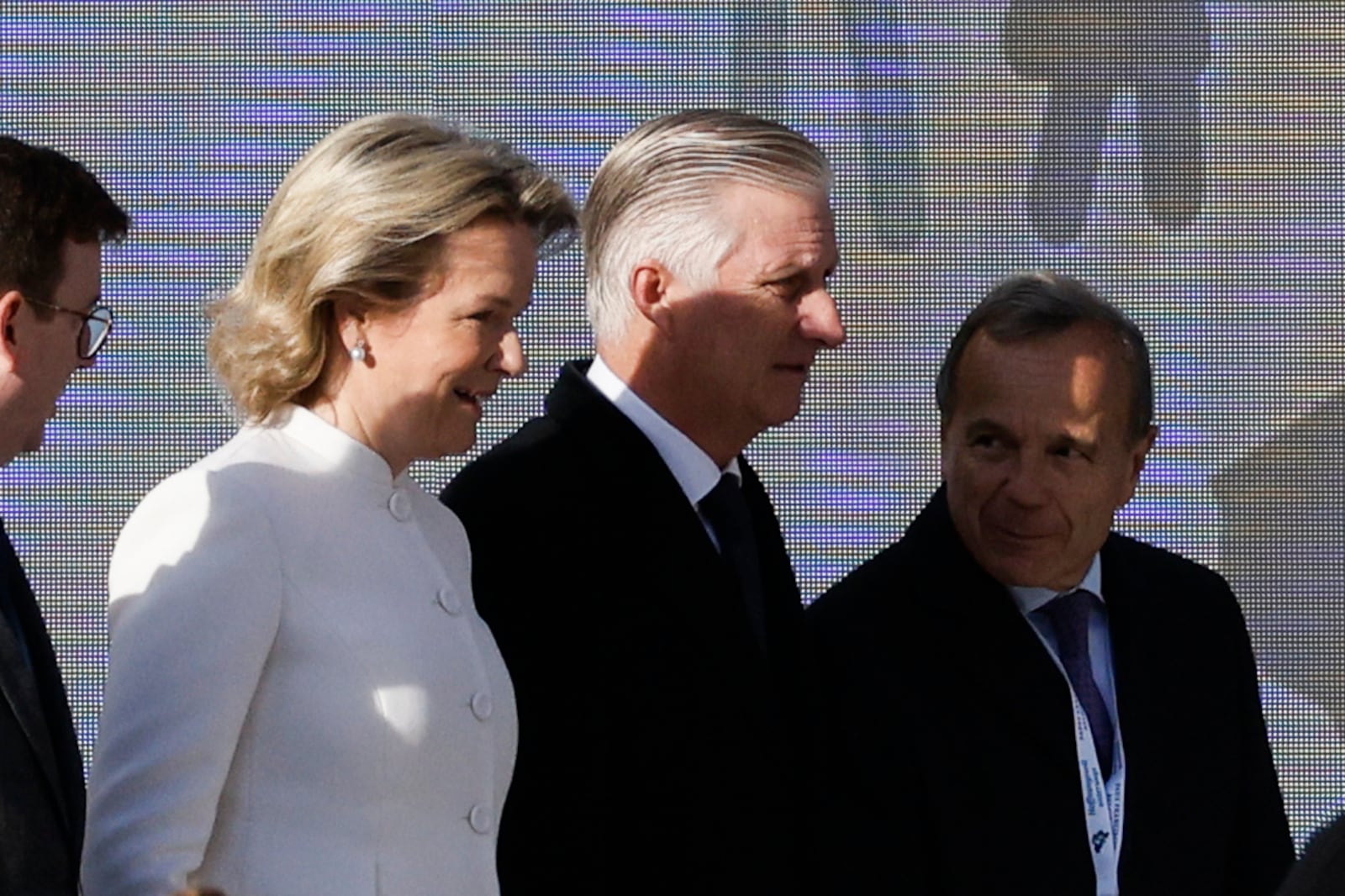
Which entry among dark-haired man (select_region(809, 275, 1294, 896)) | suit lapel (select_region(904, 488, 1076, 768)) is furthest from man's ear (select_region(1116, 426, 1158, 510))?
suit lapel (select_region(904, 488, 1076, 768))

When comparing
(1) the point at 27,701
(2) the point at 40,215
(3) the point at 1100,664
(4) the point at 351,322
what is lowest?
(3) the point at 1100,664

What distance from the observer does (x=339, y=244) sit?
2359 mm

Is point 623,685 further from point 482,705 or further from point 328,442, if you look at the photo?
point 328,442

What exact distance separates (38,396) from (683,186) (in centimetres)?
99

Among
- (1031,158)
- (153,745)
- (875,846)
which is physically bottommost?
(875,846)

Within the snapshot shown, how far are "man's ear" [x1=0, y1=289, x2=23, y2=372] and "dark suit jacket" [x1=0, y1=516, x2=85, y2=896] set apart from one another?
214 millimetres

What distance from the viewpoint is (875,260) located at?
4141 mm

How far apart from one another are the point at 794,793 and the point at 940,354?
60.7 inches

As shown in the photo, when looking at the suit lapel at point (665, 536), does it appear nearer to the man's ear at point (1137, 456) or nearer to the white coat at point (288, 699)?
the white coat at point (288, 699)

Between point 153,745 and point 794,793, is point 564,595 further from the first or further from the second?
point 153,745

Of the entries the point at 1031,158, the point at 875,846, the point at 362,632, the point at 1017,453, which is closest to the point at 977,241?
the point at 1031,158

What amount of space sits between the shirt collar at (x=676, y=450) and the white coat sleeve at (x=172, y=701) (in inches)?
29.6

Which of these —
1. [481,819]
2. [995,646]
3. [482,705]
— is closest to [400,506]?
[482,705]

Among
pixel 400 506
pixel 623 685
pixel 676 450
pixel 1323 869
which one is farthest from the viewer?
pixel 676 450
